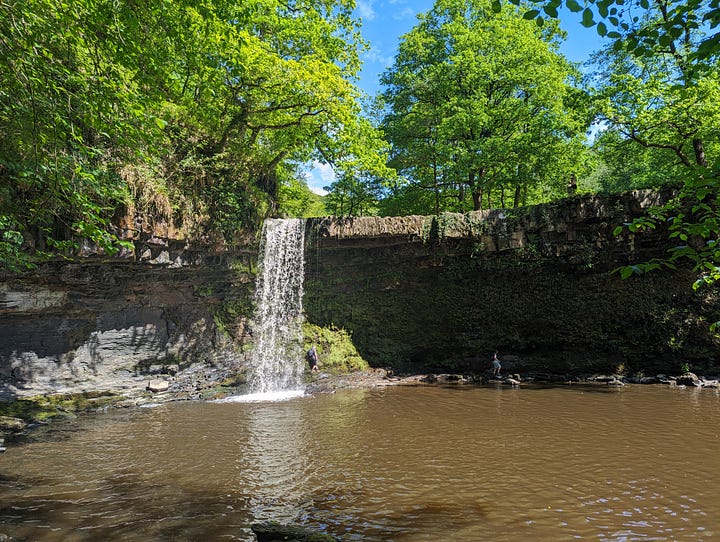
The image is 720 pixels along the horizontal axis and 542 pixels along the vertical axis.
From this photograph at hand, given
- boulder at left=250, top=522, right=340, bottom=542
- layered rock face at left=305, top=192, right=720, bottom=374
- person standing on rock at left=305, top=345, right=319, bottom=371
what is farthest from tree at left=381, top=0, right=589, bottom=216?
boulder at left=250, top=522, right=340, bottom=542

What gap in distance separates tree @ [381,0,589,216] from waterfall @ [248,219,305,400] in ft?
23.5

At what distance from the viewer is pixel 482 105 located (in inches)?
676

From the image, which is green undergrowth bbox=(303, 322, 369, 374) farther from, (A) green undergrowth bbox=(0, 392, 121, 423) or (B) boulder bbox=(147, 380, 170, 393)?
(A) green undergrowth bbox=(0, 392, 121, 423)

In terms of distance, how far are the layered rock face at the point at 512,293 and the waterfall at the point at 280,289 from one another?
0.68m

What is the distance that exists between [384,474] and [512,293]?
12.0m

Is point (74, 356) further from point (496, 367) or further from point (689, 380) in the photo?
point (689, 380)

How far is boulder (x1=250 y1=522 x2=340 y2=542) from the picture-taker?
4117 millimetres

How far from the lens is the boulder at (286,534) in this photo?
13.5ft

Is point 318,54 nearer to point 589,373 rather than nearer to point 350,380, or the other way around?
point 350,380

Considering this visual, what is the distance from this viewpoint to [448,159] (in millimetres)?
17922

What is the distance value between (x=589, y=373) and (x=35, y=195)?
17669 millimetres

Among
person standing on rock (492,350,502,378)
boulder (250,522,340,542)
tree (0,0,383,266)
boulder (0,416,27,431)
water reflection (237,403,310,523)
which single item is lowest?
boulder (0,416,27,431)

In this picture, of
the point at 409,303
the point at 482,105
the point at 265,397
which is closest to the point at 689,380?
the point at 409,303

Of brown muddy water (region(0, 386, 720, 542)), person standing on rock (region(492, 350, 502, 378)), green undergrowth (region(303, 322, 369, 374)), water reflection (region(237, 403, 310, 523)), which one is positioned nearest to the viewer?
brown muddy water (region(0, 386, 720, 542))
